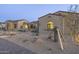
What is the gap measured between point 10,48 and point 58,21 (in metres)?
0.56

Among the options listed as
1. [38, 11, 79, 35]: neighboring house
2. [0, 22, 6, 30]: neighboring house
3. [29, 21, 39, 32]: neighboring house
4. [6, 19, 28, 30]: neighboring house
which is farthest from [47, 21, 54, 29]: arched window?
[0, 22, 6, 30]: neighboring house

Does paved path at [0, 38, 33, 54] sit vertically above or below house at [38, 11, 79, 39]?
below

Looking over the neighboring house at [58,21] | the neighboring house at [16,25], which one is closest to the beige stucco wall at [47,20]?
the neighboring house at [58,21]

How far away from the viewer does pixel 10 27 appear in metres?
11.2

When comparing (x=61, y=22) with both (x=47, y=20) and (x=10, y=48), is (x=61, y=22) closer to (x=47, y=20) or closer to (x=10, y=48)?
→ (x=47, y=20)

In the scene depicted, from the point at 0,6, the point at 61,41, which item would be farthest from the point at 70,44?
the point at 0,6

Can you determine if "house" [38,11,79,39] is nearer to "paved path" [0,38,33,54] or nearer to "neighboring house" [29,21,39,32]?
"neighboring house" [29,21,39,32]

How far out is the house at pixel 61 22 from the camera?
1112 cm

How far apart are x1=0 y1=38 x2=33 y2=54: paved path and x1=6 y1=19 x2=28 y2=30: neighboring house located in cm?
15

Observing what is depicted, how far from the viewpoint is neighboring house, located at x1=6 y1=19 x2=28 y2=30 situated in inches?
439

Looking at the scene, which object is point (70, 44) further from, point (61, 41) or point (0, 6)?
point (0, 6)

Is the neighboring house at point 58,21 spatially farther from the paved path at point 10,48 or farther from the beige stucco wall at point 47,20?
the paved path at point 10,48

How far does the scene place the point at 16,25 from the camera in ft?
36.6
